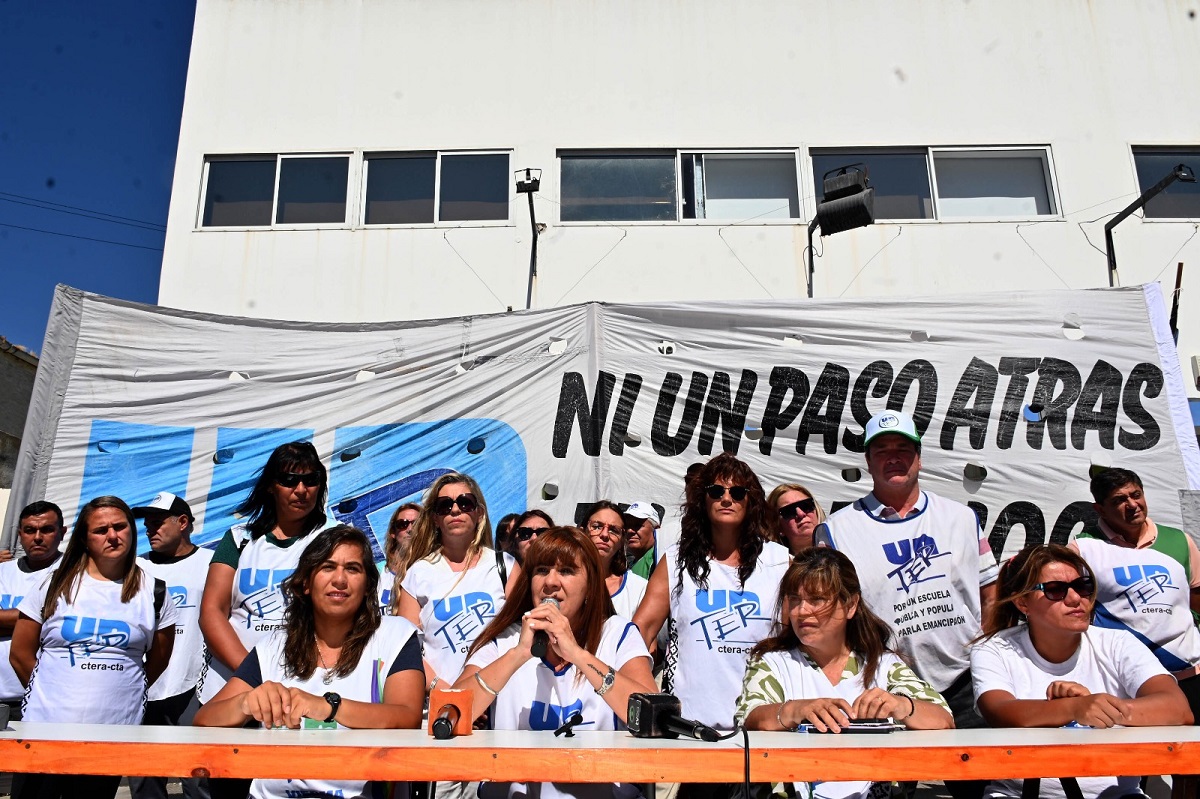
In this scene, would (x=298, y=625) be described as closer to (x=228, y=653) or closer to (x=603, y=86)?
(x=228, y=653)

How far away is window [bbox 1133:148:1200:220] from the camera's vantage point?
7.78 meters

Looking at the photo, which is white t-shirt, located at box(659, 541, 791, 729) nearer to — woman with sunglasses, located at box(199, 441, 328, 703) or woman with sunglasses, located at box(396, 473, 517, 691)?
woman with sunglasses, located at box(396, 473, 517, 691)

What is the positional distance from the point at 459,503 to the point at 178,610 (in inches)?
64.9

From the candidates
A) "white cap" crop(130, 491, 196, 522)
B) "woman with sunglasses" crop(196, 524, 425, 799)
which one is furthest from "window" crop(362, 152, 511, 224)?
"woman with sunglasses" crop(196, 524, 425, 799)

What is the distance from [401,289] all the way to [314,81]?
7.95 ft

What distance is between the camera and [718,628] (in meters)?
3.06

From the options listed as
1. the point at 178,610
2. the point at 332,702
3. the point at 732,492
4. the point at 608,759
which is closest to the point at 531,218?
the point at 178,610

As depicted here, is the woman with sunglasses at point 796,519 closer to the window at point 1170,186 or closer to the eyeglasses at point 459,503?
the eyeglasses at point 459,503

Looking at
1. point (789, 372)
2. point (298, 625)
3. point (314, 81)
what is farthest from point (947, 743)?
point (314, 81)

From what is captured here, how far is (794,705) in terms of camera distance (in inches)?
89.4

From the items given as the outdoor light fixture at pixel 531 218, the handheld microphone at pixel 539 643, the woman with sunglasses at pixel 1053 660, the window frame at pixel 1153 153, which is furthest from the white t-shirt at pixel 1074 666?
the window frame at pixel 1153 153

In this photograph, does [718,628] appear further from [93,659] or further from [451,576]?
[93,659]

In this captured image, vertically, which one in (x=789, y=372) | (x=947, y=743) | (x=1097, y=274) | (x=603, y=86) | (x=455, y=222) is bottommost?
(x=947, y=743)

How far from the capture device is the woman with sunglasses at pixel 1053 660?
7.95ft
